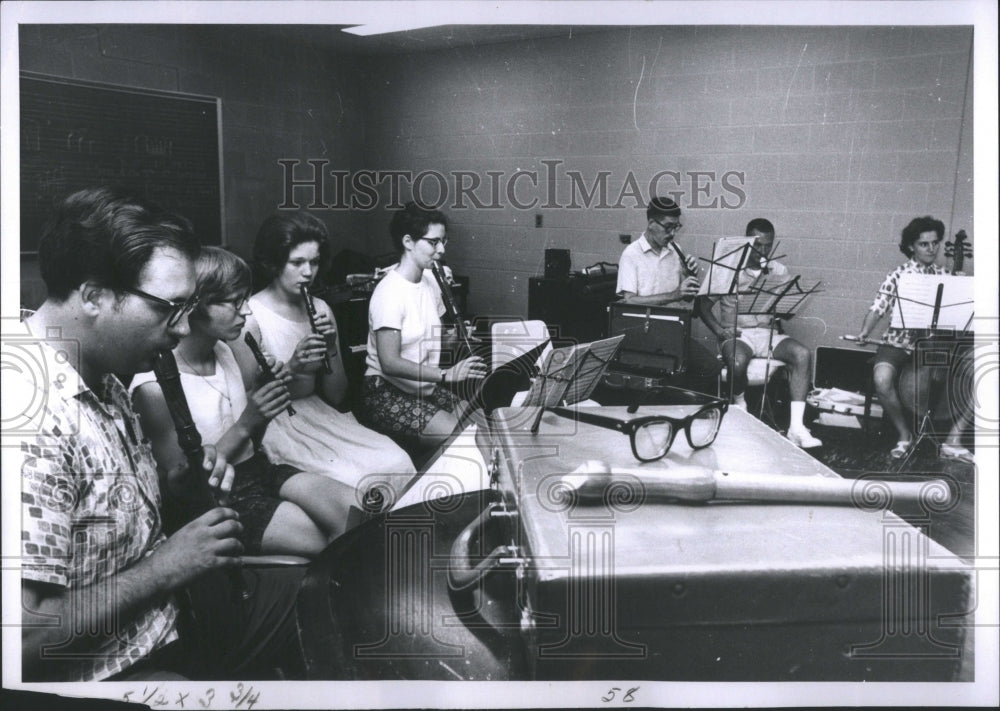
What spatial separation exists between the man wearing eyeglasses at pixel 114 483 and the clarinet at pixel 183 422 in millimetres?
20

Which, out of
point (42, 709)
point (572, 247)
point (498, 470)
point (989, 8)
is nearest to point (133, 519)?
point (42, 709)

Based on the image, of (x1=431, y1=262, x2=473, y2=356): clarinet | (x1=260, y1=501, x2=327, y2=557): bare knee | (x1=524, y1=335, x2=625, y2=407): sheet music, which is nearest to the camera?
(x1=524, y1=335, x2=625, y2=407): sheet music

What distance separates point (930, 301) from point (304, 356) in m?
1.47

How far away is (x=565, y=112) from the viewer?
186 cm

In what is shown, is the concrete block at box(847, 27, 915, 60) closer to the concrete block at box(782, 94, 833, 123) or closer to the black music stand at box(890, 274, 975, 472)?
the concrete block at box(782, 94, 833, 123)

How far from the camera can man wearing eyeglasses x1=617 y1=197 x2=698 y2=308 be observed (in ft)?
6.09

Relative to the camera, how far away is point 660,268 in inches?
73.2

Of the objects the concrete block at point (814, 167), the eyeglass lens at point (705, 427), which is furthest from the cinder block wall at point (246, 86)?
the concrete block at point (814, 167)

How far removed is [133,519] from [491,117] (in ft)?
3.82

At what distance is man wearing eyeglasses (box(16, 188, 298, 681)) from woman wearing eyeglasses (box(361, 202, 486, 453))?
0.39 metres

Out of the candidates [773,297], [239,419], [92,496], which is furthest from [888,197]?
[92,496]

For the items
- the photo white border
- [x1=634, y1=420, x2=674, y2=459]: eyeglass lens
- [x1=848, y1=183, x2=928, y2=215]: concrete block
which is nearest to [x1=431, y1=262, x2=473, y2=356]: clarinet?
[x1=634, y1=420, x2=674, y2=459]: eyeglass lens

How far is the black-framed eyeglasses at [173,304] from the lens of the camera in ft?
5.39

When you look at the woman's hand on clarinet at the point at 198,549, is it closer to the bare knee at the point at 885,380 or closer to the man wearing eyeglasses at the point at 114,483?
the man wearing eyeglasses at the point at 114,483
